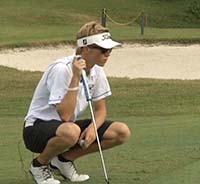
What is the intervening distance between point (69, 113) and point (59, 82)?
25 cm

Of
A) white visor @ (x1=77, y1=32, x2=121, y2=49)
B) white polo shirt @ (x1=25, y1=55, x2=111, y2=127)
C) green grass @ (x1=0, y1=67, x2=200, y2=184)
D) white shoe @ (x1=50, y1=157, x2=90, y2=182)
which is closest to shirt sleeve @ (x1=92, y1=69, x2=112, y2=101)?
white polo shirt @ (x1=25, y1=55, x2=111, y2=127)

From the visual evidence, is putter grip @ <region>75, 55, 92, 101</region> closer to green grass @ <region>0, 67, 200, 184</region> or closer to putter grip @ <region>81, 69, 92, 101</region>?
putter grip @ <region>81, 69, 92, 101</region>

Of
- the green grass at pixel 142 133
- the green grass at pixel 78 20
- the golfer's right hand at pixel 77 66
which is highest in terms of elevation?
the golfer's right hand at pixel 77 66

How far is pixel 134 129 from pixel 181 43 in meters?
17.4

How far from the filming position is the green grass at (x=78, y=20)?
2644 cm

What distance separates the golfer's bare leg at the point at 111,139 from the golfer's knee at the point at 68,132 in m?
0.42

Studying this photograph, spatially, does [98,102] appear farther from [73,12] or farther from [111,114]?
[73,12]

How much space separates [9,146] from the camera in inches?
314

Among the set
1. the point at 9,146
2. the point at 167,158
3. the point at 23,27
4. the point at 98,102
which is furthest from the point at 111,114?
the point at 23,27

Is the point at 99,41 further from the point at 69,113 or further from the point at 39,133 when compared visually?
the point at 39,133

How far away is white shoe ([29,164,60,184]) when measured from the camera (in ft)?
18.8

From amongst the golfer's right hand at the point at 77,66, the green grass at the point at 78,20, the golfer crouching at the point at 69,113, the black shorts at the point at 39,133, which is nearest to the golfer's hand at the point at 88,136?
the golfer crouching at the point at 69,113

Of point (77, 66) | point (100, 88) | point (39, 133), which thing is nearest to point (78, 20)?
point (100, 88)

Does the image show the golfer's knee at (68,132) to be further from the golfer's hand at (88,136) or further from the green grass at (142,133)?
the green grass at (142,133)
